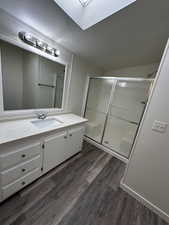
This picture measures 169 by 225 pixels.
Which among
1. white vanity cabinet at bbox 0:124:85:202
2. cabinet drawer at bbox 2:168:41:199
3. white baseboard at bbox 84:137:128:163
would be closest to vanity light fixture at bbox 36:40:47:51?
white vanity cabinet at bbox 0:124:85:202

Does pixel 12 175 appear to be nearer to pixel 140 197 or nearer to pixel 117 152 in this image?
pixel 140 197

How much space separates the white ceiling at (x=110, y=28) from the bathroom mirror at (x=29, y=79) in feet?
1.38

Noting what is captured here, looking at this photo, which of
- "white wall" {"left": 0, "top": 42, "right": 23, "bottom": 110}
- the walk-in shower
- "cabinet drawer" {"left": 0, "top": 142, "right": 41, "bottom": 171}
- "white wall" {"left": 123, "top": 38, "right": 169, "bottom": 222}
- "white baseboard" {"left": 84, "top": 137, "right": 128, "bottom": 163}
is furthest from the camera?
the walk-in shower

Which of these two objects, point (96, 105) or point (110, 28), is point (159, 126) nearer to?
point (110, 28)

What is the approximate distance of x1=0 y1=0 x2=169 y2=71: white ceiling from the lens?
0.97 metres

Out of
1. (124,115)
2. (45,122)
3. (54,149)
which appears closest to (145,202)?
(54,149)

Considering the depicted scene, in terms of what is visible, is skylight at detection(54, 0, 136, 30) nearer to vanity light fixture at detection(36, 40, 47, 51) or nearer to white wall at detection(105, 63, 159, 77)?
vanity light fixture at detection(36, 40, 47, 51)

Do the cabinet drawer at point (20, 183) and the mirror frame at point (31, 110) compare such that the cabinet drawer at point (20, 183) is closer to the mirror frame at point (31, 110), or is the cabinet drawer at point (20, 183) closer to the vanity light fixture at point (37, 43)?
the mirror frame at point (31, 110)

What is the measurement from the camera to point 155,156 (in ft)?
3.81

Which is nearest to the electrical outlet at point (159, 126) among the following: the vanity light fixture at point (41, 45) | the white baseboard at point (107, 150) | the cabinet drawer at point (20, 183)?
the white baseboard at point (107, 150)

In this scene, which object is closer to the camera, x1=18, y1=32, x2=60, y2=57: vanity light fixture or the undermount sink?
x1=18, y1=32, x2=60, y2=57: vanity light fixture

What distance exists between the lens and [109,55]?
6.77 ft

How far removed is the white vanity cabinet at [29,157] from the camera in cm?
99

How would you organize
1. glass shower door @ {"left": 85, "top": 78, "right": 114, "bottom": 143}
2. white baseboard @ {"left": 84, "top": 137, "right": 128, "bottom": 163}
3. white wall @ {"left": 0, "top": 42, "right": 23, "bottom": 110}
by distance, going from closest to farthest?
white wall @ {"left": 0, "top": 42, "right": 23, "bottom": 110} < white baseboard @ {"left": 84, "top": 137, "right": 128, "bottom": 163} < glass shower door @ {"left": 85, "top": 78, "right": 114, "bottom": 143}
